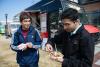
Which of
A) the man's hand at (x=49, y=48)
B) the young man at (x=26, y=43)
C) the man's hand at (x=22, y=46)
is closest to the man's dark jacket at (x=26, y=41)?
the young man at (x=26, y=43)

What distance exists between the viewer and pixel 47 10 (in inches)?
557

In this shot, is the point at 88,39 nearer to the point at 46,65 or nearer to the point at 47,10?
the point at 46,65

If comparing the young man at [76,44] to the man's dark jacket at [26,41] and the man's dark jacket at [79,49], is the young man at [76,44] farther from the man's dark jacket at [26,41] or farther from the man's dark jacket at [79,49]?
the man's dark jacket at [26,41]

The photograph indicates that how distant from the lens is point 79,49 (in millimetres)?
3359

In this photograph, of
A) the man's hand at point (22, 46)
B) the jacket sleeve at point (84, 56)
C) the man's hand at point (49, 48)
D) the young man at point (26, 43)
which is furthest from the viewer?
the young man at point (26, 43)

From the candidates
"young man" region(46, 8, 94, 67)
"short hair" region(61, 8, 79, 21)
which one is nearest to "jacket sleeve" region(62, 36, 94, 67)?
"young man" region(46, 8, 94, 67)

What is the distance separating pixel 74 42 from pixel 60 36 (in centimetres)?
50

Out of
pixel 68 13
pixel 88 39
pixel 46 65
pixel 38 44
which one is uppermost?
pixel 68 13

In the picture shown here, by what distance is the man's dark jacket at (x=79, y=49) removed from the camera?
321cm

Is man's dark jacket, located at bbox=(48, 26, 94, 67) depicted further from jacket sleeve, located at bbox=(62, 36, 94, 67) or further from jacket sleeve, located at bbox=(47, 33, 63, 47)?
jacket sleeve, located at bbox=(47, 33, 63, 47)

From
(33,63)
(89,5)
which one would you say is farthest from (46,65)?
(89,5)

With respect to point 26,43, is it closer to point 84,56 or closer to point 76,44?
point 76,44

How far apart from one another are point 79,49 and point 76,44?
76 millimetres

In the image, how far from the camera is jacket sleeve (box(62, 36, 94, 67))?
10.5 ft
